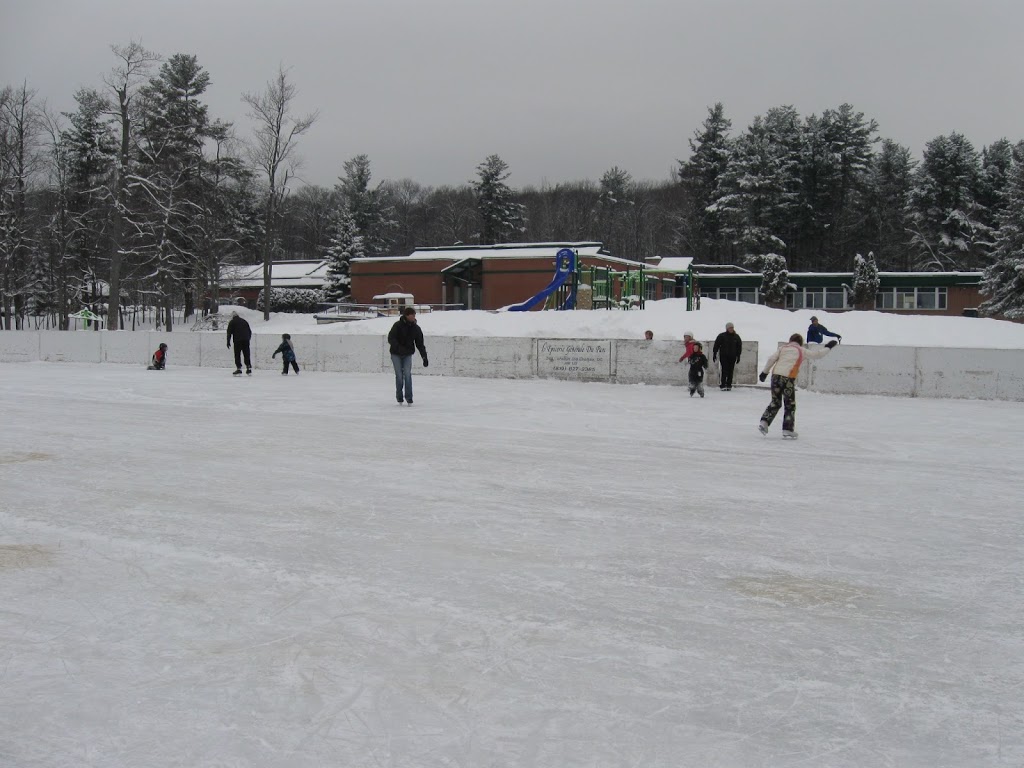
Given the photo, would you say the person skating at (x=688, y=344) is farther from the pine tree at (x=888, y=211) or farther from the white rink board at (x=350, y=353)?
the pine tree at (x=888, y=211)

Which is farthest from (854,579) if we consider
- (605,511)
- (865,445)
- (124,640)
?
(865,445)

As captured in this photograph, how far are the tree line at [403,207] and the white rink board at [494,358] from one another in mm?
21347

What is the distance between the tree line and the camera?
4091 centimetres

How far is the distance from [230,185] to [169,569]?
5222cm

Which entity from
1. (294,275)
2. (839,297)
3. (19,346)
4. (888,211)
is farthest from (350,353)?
(888,211)

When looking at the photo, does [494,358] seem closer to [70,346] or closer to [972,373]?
[972,373]

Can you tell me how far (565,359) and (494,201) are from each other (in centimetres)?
5895

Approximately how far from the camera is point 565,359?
65.4ft

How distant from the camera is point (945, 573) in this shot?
508 centimetres

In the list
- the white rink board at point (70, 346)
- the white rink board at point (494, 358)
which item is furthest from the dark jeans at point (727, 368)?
the white rink board at point (70, 346)

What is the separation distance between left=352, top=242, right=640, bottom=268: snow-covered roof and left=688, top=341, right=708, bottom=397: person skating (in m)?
32.8

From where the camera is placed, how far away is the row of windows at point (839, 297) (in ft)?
184

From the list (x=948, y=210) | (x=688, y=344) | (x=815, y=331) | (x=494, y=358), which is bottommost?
(x=494, y=358)

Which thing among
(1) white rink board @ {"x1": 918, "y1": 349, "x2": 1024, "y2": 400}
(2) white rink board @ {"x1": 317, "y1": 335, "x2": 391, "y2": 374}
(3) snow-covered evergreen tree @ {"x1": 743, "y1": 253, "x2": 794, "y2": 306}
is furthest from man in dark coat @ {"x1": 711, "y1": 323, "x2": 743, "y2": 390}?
(3) snow-covered evergreen tree @ {"x1": 743, "y1": 253, "x2": 794, "y2": 306}
